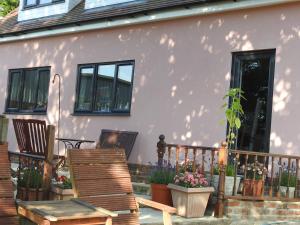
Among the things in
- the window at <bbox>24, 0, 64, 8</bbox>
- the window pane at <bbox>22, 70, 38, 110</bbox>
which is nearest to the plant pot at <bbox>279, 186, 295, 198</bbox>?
the window pane at <bbox>22, 70, 38, 110</bbox>

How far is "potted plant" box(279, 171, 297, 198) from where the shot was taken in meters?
7.40

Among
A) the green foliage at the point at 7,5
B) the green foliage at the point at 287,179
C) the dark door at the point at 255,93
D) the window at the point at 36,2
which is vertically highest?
the green foliage at the point at 7,5

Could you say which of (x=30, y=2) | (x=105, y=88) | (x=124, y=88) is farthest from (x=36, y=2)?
(x=124, y=88)

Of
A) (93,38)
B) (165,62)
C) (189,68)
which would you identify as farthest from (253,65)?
(93,38)

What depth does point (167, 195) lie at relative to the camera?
728cm

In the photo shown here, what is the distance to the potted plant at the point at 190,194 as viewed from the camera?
6758 millimetres

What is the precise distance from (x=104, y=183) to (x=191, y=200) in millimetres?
1995

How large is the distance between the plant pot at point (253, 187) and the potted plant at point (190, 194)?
0.57 m

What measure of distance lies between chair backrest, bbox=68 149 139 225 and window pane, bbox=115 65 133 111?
530 cm

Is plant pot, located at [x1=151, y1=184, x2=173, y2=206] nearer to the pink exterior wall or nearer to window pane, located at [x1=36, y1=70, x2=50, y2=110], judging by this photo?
the pink exterior wall

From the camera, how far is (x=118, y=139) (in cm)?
1038

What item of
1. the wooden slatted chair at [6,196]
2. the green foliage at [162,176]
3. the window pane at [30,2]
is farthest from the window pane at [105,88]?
the wooden slatted chair at [6,196]

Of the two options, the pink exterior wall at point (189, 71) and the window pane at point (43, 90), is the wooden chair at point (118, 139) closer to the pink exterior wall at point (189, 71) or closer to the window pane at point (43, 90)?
the pink exterior wall at point (189, 71)

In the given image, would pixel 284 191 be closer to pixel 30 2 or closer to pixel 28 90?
pixel 28 90
